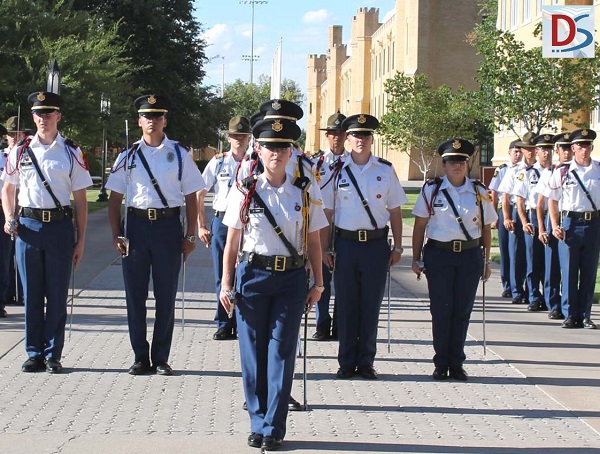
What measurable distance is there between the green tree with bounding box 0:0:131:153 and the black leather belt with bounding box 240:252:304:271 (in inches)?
827

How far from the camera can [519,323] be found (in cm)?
1294

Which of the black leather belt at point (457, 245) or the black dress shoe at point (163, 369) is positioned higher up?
the black leather belt at point (457, 245)

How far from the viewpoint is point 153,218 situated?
9.05 meters

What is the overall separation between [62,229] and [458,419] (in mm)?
3768

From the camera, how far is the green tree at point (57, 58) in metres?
27.5

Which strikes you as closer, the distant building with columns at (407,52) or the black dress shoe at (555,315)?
the black dress shoe at (555,315)

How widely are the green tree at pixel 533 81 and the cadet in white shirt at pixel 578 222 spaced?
47.1 feet

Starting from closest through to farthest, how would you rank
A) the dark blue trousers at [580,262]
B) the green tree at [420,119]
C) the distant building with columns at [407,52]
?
the dark blue trousers at [580,262]
the green tree at [420,119]
the distant building with columns at [407,52]

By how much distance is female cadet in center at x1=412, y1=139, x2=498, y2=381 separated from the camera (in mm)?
9258

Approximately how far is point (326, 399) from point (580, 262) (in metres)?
5.31

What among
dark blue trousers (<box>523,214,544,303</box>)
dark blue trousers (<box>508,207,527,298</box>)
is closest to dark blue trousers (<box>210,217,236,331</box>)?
dark blue trousers (<box>523,214,544,303</box>)

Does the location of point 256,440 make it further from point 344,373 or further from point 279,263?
point 344,373

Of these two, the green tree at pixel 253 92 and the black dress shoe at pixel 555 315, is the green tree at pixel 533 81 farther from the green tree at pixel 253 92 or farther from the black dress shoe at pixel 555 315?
the green tree at pixel 253 92

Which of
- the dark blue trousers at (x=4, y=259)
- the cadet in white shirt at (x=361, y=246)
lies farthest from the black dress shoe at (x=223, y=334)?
the dark blue trousers at (x=4, y=259)
